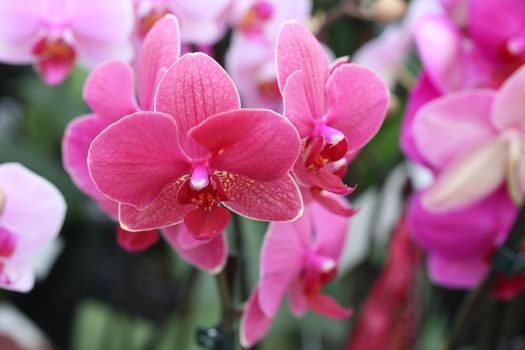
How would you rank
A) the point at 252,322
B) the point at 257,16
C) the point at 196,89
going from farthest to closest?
the point at 257,16 → the point at 252,322 → the point at 196,89

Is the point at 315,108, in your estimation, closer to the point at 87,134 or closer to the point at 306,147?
the point at 306,147

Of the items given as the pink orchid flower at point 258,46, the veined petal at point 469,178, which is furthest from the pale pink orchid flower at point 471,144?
the pink orchid flower at point 258,46

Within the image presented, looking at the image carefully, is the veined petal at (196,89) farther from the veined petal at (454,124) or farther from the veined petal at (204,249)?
the veined petal at (454,124)

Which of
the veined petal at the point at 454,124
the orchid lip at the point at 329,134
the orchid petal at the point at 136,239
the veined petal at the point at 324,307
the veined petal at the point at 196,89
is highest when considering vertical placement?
the veined petal at the point at 196,89

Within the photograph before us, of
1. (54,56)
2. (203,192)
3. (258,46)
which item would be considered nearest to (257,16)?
(258,46)

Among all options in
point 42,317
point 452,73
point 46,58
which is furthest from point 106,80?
point 42,317

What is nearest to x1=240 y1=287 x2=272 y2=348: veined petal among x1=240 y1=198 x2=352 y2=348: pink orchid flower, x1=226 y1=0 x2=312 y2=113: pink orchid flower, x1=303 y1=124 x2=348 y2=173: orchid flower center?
x1=240 y1=198 x2=352 y2=348: pink orchid flower

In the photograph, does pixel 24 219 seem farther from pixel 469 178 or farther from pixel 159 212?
pixel 469 178
